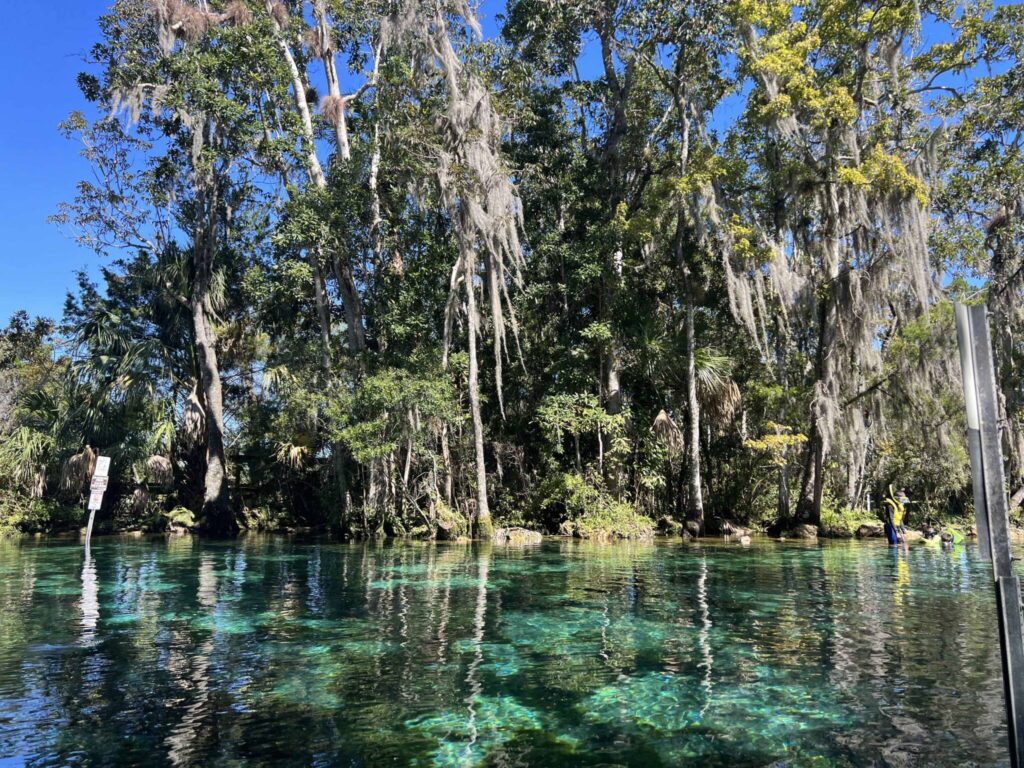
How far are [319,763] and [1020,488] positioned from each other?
23.1 metres

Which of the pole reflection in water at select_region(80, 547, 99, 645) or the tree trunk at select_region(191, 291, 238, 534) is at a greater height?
the tree trunk at select_region(191, 291, 238, 534)

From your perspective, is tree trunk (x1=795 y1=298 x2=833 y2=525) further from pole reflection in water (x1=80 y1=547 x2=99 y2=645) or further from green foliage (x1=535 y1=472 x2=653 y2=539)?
pole reflection in water (x1=80 y1=547 x2=99 y2=645)

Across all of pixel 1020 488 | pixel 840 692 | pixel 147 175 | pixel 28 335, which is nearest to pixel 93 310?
pixel 147 175

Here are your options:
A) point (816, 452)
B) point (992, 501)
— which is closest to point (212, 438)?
point (816, 452)

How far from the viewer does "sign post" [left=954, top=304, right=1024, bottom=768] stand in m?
2.64

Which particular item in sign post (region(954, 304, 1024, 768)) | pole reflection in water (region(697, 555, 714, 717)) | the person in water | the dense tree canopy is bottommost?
pole reflection in water (region(697, 555, 714, 717))

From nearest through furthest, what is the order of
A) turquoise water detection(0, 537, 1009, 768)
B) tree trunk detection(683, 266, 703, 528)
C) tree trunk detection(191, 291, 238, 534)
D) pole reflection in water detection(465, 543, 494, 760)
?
turquoise water detection(0, 537, 1009, 768) → pole reflection in water detection(465, 543, 494, 760) → tree trunk detection(683, 266, 703, 528) → tree trunk detection(191, 291, 238, 534)

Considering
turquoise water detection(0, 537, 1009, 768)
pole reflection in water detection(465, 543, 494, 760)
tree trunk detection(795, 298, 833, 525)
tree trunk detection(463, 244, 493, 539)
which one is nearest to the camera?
turquoise water detection(0, 537, 1009, 768)

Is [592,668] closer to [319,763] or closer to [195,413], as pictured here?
[319,763]

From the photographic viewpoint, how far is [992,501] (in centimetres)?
273

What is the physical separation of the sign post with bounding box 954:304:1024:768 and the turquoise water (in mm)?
1391

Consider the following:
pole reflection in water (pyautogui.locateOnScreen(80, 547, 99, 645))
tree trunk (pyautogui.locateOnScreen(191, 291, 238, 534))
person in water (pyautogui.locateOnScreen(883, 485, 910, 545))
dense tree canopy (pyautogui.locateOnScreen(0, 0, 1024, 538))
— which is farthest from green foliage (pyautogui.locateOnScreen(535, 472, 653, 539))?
pole reflection in water (pyautogui.locateOnScreen(80, 547, 99, 645))

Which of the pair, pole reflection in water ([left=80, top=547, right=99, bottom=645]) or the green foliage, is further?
the green foliage

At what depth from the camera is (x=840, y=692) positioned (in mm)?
4938
